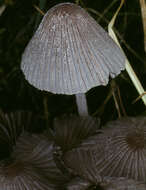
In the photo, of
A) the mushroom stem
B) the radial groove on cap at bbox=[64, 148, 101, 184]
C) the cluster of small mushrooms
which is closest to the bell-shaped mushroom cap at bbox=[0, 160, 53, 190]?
the cluster of small mushrooms

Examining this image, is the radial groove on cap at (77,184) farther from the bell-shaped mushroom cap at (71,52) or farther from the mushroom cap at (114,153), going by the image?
the bell-shaped mushroom cap at (71,52)

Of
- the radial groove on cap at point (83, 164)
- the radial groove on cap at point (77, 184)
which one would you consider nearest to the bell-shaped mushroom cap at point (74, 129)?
the radial groove on cap at point (83, 164)

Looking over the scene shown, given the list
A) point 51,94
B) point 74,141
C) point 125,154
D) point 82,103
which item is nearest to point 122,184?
point 125,154

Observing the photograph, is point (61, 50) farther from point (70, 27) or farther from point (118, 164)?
point (118, 164)

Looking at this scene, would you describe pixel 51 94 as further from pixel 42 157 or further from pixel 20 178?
pixel 20 178

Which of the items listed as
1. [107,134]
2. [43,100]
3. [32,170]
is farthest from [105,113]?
[32,170]

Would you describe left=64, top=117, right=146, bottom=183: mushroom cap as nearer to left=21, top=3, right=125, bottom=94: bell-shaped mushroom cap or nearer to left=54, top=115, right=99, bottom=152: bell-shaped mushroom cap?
left=54, top=115, right=99, bottom=152: bell-shaped mushroom cap
